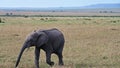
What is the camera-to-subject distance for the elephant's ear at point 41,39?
12453 mm

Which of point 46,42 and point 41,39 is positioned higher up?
point 41,39

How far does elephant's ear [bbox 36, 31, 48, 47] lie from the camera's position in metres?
12.5

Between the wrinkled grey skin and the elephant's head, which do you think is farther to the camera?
the wrinkled grey skin

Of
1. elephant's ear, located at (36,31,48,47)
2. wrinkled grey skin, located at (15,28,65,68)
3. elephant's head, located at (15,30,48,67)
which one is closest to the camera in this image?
elephant's head, located at (15,30,48,67)

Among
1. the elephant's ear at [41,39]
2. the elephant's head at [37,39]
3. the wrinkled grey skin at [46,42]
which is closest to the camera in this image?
the elephant's head at [37,39]

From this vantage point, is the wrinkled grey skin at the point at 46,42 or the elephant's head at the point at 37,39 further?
the wrinkled grey skin at the point at 46,42

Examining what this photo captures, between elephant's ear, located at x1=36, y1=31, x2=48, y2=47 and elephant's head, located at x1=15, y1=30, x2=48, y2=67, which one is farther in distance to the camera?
elephant's ear, located at x1=36, y1=31, x2=48, y2=47

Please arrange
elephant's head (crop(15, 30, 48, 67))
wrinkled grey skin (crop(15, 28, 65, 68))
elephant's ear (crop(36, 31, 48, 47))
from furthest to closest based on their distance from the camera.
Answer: elephant's ear (crop(36, 31, 48, 47)) → wrinkled grey skin (crop(15, 28, 65, 68)) → elephant's head (crop(15, 30, 48, 67))

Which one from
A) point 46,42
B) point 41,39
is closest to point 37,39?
point 41,39

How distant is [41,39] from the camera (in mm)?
12531

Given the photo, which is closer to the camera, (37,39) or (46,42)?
(37,39)

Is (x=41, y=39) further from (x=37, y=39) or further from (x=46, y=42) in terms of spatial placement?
(x=46, y=42)

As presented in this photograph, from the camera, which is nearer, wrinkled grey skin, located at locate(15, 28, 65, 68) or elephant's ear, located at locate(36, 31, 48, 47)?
wrinkled grey skin, located at locate(15, 28, 65, 68)

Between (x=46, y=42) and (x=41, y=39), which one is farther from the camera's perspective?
(x=46, y=42)
